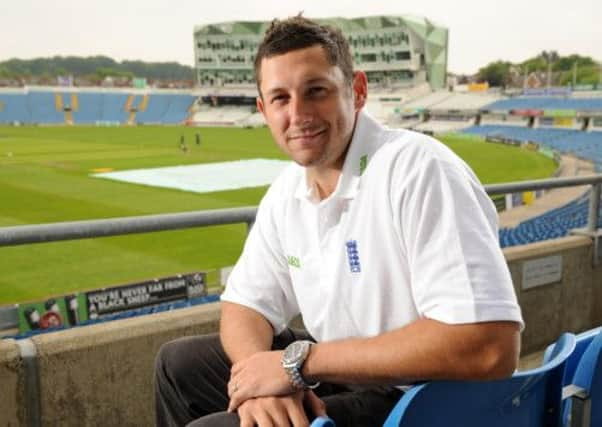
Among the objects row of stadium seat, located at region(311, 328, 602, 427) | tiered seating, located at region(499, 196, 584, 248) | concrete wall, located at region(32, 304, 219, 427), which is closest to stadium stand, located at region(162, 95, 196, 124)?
tiered seating, located at region(499, 196, 584, 248)

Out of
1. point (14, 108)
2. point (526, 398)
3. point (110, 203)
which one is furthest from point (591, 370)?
point (14, 108)

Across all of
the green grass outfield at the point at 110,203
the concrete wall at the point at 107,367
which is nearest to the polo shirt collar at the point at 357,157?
the concrete wall at the point at 107,367

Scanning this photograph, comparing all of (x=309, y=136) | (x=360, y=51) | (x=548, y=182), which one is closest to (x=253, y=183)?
(x=548, y=182)

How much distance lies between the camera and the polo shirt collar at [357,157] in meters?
1.67

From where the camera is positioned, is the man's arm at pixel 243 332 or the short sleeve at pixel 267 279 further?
the short sleeve at pixel 267 279

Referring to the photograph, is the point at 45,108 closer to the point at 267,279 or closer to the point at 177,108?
the point at 177,108

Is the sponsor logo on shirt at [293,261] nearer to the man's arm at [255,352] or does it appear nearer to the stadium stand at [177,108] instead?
the man's arm at [255,352]

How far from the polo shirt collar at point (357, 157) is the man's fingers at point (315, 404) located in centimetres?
50

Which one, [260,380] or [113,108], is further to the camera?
[113,108]

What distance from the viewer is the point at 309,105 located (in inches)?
67.4

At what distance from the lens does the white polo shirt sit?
141cm

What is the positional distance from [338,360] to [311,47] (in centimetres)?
79

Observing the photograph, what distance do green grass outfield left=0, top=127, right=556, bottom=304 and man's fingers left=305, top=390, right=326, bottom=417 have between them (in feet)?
7.63

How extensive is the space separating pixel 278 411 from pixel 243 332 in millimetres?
395
